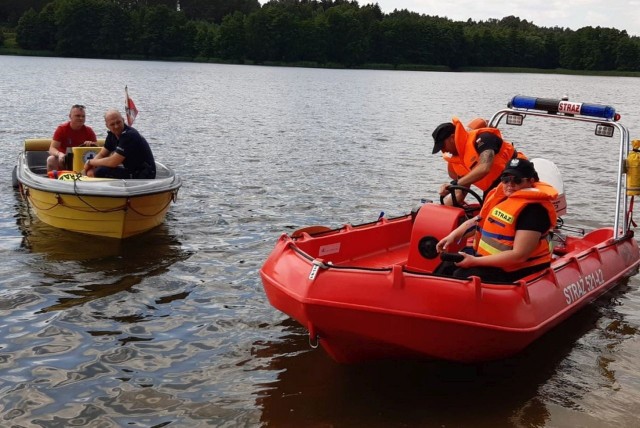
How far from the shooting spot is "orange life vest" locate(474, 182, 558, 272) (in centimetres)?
549

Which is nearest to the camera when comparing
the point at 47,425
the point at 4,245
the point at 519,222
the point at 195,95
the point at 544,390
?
the point at 47,425

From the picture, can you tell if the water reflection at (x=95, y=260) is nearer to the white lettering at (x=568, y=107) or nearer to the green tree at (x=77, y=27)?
the white lettering at (x=568, y=107)

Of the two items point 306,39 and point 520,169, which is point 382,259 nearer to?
point 520,169

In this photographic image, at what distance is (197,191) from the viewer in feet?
44.3

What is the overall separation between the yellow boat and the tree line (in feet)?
278

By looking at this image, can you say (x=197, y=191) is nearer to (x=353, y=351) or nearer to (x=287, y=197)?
(x=287, y=197)

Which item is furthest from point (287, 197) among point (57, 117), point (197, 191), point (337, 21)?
point (337, 21)

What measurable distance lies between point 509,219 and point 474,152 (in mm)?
1606

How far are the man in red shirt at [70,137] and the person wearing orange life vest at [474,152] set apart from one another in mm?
6190

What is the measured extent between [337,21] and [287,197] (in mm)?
86497

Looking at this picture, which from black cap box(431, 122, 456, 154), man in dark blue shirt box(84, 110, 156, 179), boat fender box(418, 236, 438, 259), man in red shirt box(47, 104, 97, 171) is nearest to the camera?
boat fender box(418, 236, 438, 259)

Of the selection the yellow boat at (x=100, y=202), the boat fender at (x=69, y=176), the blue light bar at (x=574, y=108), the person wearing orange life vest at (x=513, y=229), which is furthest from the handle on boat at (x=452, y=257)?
the boat fender at (x=69, y=176)

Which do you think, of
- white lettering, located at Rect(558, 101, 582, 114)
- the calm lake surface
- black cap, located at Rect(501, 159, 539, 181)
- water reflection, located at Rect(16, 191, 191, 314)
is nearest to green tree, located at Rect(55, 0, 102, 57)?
the calm lake surface

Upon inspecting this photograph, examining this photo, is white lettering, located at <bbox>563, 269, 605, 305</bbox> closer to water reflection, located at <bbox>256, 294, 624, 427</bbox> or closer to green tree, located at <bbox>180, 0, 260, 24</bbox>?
water reflection, located at <bbox>256, 294, 624, 427</bbox>
